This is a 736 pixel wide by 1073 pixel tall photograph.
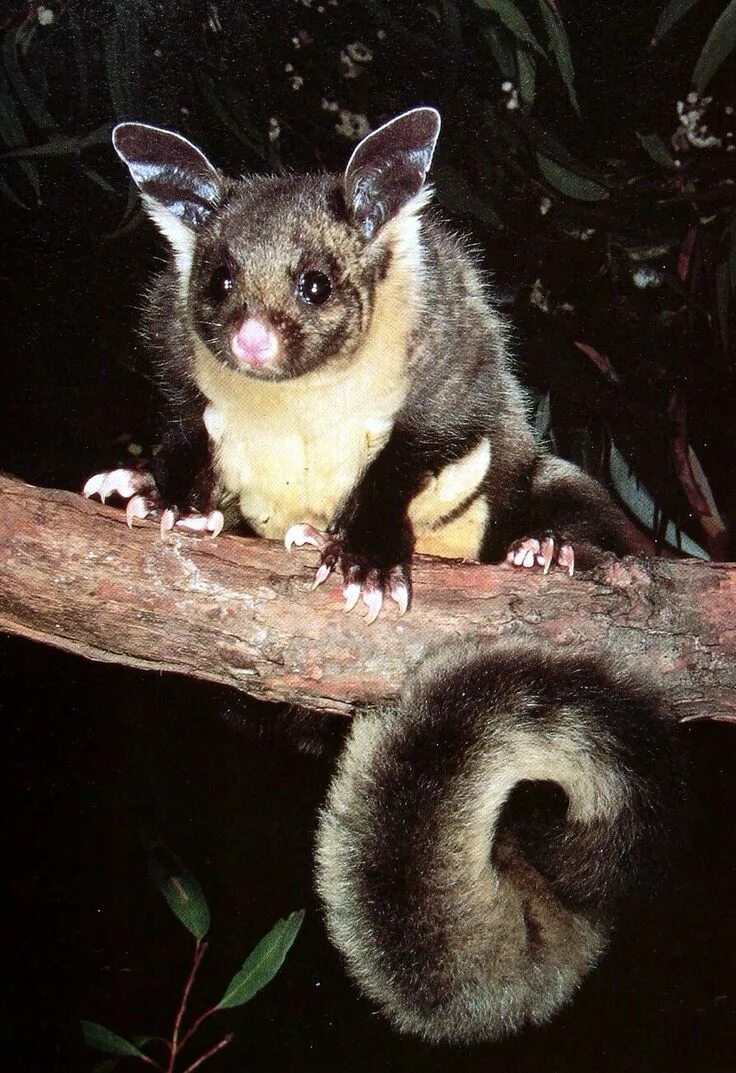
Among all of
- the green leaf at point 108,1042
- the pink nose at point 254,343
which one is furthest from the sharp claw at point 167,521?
the green leaf at point 108,1042

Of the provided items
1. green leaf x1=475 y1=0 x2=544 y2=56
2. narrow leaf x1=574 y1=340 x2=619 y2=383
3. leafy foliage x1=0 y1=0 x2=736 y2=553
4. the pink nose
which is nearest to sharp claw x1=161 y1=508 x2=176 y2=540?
the pink nose

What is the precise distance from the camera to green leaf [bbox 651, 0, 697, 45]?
234 centimetres

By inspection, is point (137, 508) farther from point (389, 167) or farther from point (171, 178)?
point (389, 167)

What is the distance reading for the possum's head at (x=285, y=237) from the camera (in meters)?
2.26

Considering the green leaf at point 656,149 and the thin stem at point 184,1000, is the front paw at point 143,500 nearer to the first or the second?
the thin stem at point 184,1000

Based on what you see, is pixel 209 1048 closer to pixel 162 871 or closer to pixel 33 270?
pixel 162 871

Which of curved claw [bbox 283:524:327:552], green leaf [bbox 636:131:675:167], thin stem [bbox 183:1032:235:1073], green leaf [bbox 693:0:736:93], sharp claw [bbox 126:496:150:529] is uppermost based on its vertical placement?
green leaf [bbox 693:0:736:93]

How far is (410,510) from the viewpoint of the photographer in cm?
261

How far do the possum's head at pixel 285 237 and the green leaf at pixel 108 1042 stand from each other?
165 cm

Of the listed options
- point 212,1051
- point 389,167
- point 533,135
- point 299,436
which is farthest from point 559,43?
point 212,1051

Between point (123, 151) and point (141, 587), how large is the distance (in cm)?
103

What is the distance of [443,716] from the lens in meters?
2.10

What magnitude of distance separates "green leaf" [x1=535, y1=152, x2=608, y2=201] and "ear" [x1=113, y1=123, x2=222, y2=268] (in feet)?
2.63

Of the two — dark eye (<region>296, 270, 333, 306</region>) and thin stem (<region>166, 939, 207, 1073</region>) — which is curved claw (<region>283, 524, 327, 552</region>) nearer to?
dark eye (<region>296, 270, 333, 306</region>)
